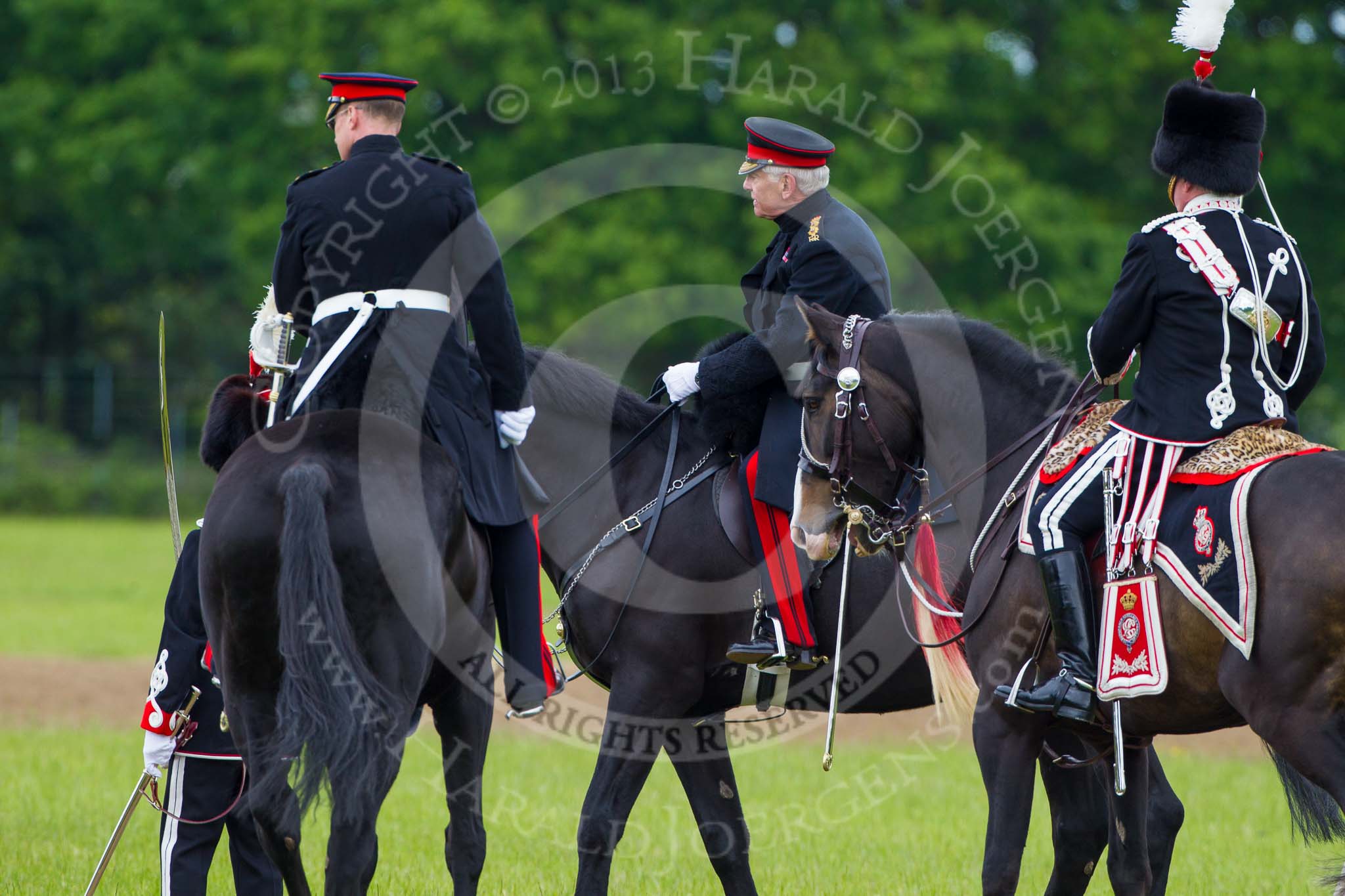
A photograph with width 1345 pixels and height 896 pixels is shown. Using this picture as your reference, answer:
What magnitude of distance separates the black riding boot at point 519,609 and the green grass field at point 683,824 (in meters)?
1.49

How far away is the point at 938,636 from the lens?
5242mm

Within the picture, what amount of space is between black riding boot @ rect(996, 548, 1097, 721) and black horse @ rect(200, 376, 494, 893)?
177 centimetres

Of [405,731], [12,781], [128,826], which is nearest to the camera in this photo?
[405,731]

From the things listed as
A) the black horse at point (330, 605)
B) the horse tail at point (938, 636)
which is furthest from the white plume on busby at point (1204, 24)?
the black horse at point (330, 605)

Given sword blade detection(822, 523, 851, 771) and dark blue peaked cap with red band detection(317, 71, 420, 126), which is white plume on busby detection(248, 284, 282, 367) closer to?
dark blue peaked cap with red band detection(317, 71, 420, 126)

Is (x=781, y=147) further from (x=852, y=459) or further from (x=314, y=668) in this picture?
(x=314, y=668)

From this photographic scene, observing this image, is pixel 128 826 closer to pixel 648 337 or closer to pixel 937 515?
pixel 937 515

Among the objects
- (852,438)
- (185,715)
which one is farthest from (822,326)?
(185,715)

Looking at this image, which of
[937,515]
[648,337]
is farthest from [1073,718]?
[648,337]

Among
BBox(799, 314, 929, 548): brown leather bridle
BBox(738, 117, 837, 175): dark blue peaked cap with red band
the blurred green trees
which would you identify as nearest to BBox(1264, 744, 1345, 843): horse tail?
BBox(799, 314, 929, 548): brown leather bridle

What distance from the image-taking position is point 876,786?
28.4 feet

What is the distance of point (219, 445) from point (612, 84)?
19.4 m

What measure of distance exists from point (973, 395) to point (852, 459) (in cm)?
46

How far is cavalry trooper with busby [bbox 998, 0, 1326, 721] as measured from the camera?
173 inches
